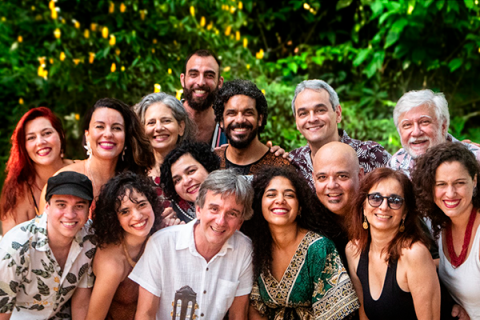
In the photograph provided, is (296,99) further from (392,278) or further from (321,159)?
(392,278)

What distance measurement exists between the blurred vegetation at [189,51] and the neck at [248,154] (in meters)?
1.64

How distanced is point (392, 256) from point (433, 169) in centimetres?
61

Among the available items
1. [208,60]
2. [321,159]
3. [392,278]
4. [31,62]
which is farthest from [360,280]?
[31,62]

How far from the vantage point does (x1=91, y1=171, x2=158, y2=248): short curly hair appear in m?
3.53

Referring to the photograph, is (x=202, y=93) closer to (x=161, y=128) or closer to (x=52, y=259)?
(x=161, y=128)

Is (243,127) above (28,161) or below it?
above

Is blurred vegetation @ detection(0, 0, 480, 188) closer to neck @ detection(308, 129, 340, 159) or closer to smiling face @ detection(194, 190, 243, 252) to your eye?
neck @ detection(308, 129, 340, 159)

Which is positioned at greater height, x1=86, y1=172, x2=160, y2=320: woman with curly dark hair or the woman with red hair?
the woman with red hair

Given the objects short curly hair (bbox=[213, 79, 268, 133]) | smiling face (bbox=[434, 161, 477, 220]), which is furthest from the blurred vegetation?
smiling face (bbox=[434, 161, 477, 220])

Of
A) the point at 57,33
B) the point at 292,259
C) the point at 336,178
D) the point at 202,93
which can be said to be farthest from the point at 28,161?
the point at 336,178

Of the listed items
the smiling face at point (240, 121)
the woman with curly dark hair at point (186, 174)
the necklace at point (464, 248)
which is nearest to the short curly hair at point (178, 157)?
the woman with curly dark hair at point (186, 174)

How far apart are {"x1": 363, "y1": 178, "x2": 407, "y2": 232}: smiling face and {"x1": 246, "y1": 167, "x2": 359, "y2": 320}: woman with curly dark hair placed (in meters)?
0.34

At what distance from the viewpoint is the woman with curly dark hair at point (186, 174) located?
398 cm

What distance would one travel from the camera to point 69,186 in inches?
135
